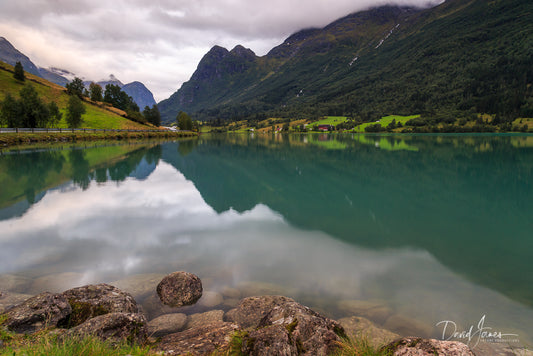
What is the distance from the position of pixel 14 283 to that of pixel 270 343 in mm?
9721

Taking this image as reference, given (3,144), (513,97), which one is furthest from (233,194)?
(513,97)

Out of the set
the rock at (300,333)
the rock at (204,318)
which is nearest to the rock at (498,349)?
the rock at (300,333)

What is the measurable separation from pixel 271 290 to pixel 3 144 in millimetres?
77499

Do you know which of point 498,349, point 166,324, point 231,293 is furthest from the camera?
point 231,293

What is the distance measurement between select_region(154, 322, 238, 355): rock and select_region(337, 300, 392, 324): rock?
3.67 m

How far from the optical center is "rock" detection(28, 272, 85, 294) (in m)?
8.83

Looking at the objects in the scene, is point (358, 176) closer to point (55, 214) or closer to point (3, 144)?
point (55, 214)

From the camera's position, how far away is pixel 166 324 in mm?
7086

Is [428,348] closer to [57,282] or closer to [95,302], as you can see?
[95,302]

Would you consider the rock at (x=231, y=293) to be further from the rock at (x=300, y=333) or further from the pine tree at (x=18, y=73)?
the pine tree at (x=18, y=73)

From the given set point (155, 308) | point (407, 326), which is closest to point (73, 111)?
point (155, 308)

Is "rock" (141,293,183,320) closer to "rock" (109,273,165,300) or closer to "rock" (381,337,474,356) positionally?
"rock" (109,273,165,300)

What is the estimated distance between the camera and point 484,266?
34.9 ft

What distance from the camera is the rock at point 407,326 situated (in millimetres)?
7023
